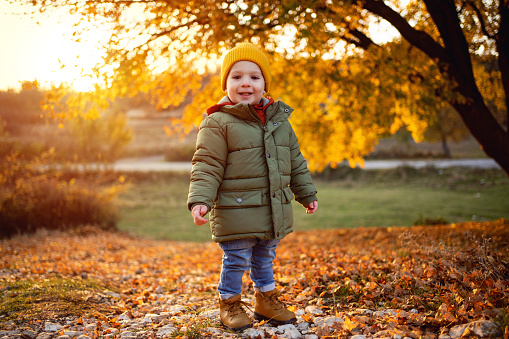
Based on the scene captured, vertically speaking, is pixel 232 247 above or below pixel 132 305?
above

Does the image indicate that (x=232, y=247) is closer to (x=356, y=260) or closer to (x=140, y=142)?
(x=356, y=260)

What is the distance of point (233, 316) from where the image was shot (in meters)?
2.74

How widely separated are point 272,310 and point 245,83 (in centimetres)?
183

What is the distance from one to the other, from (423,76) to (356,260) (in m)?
3.55

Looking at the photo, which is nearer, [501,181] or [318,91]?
[318,91]

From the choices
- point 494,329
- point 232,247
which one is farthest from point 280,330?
point 494,329

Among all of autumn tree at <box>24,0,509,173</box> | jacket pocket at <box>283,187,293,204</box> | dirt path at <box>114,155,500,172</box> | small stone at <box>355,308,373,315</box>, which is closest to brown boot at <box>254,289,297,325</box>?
small stone at <box>355,308,373,315</box>

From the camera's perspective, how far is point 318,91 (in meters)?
7.42

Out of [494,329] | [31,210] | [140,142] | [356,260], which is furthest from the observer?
[140,142]

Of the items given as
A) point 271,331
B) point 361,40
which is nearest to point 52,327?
point 271,331

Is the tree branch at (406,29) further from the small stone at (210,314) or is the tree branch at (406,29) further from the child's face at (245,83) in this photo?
the small stone at (210,314)

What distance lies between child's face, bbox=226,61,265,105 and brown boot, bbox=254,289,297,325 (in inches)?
62.3

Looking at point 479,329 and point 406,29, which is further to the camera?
point 406,29

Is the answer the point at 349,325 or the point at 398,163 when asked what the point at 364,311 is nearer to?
the point at 349,325
